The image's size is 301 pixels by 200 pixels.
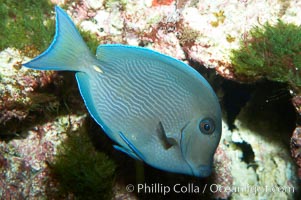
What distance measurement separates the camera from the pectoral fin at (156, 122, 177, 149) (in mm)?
2227

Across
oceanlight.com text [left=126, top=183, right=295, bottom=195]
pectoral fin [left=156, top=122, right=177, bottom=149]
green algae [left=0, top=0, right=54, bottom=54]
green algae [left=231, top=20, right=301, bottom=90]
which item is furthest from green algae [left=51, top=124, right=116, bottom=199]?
green algae [left=231, top=20, right=301, bottom=90]

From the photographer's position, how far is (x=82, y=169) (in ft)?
11.8

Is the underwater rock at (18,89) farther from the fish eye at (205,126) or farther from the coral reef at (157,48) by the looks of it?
the fish eye at (205,126)

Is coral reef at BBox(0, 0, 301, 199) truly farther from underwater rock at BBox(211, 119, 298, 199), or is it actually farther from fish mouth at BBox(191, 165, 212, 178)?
fish mouth at BBox(191, 165, 212, 178)

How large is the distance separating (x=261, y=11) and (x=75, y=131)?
2902mm

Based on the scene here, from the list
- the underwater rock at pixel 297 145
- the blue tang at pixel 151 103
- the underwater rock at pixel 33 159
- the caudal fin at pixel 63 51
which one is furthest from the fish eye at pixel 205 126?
the underwater rock at pixel 33 159

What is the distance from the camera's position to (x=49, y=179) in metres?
3.71

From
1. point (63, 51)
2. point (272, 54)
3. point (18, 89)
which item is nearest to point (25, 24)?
point (18, 89)

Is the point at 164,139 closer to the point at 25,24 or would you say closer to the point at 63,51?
the point at 63,51

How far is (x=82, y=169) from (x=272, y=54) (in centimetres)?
268

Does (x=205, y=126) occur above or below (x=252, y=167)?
above

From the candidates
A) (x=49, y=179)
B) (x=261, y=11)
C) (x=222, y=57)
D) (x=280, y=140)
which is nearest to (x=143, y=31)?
(x=222, y=57)

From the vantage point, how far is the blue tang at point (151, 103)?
223 cm

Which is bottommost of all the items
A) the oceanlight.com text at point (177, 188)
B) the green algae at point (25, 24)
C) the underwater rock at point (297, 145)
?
the oceanlight.com text at point (177, 188)
